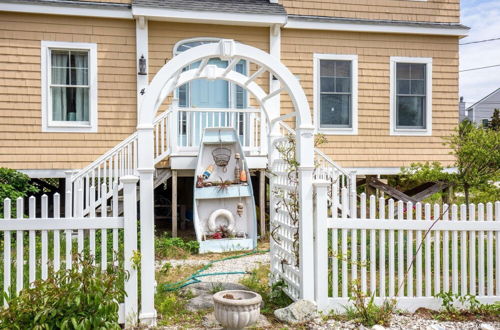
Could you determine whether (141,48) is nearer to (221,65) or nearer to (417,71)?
(221,65)

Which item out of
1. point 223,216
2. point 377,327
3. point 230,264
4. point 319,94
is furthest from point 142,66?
point 377,327

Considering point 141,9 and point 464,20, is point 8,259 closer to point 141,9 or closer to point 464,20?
point 141,9

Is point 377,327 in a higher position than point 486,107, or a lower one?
lower

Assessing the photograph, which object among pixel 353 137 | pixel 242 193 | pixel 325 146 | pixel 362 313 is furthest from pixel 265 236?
pixel 362 313

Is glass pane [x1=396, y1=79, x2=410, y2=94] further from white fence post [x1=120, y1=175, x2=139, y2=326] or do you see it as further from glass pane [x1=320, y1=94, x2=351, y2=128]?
white fence post [x1=120, y1=175, x2=139, y2=326]

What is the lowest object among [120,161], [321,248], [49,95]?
[321,248]

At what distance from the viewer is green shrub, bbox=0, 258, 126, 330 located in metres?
3.55

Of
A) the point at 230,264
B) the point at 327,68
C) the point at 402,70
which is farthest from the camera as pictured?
the point at 402,70

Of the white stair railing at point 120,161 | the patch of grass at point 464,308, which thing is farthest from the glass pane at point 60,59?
the patch of grass at point 464,308

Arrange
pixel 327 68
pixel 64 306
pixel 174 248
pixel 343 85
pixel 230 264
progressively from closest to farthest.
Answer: pixel 64 306 < pixel 230 264 < pixel 174 248 < pixel 327 68 < pixel 343 85

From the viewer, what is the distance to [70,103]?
952 centimetres

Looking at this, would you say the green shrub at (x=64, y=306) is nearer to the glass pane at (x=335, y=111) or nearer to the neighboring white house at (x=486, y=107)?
the glass pane at (x=335, y=111)

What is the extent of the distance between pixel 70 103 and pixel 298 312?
274 inches

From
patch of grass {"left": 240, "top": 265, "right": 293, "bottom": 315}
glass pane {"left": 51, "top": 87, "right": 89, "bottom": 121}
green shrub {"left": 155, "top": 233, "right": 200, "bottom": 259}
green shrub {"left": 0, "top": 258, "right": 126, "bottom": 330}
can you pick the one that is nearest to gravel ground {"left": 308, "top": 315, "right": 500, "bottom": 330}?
patch of grass {"left": 240, "top": 265, "right": 293, "bottom": 315}
